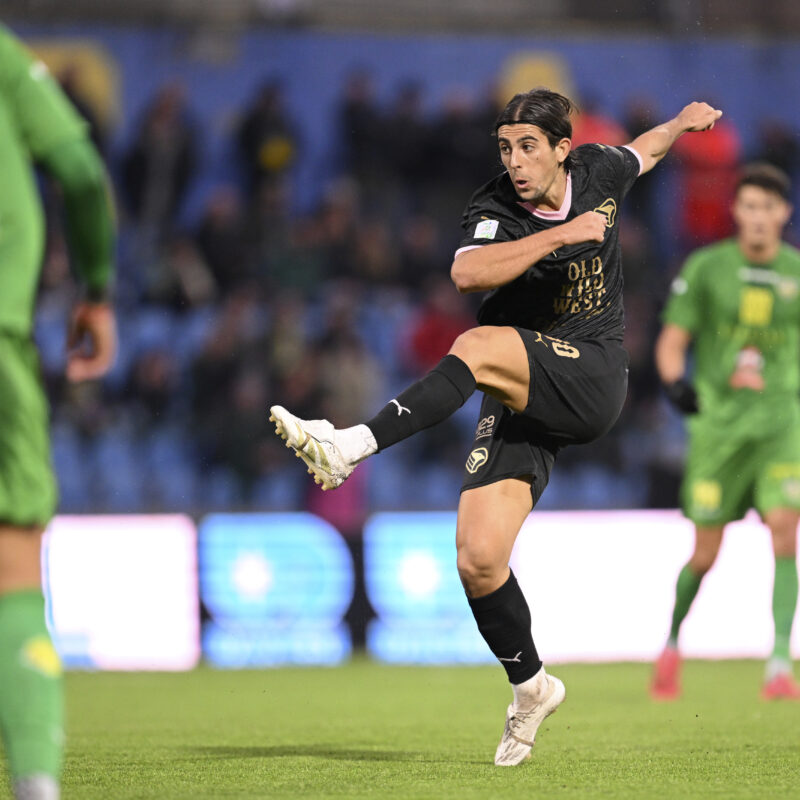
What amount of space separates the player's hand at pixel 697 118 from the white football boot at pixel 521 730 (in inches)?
81.4

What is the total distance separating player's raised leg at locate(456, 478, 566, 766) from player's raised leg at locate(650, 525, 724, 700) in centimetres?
284

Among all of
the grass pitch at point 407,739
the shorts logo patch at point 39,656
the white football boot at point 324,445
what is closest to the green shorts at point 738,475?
the grass pitch at point 407,739

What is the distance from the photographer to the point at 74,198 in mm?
3316

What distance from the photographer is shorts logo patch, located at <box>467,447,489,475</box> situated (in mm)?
5152

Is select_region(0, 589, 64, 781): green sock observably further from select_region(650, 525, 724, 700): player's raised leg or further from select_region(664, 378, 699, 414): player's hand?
select_region(650, 525, 724, 700): player's raised leg

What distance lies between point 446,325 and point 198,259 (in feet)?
7.56

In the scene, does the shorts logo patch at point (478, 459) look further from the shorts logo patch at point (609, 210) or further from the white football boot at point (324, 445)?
the shorts logo patch at point (609, 210)

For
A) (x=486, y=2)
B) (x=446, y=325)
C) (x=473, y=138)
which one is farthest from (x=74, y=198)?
(x=486, y=2)

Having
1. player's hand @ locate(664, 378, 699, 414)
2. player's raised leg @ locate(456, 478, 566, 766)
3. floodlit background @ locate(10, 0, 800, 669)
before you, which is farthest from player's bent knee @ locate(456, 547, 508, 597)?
floodlit background @ locate(10, 0, 800, 669)

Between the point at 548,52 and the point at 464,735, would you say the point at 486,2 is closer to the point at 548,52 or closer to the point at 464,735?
the point at 548,52

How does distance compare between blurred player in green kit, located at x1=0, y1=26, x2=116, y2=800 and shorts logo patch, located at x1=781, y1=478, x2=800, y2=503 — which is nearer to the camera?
blurred player in green kit, located at x1=0, y1=26, x2=116, y2=800

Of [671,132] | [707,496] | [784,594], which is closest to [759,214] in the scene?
[707,496]

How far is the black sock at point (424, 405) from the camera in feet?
15.1

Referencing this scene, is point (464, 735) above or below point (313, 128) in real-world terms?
below
